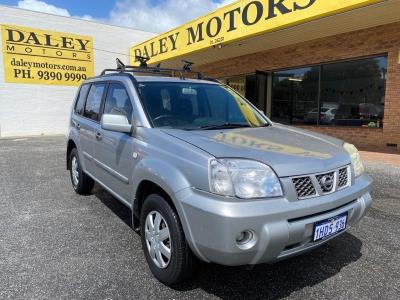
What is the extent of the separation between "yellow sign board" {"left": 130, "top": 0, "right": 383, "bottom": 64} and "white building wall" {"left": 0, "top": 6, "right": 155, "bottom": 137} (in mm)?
6442

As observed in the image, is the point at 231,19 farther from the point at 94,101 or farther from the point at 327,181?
the point at 327,181

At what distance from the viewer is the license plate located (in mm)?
2615

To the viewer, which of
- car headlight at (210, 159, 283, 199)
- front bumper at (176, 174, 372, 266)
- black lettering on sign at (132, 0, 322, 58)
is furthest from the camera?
black lettering on sign at (132, 0, 322, 58)

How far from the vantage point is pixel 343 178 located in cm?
292

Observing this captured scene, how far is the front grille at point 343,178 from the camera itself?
288 cm

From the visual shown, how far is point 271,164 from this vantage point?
2.52 m

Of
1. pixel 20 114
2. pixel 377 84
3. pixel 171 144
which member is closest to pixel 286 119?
pixel 377 84

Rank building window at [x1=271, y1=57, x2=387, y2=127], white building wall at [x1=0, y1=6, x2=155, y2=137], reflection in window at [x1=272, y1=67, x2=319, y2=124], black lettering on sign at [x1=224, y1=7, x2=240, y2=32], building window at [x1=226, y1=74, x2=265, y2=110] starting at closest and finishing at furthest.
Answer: building window at [x1=271, y1=57, x2=387, y2=127] → black lettering on sign at [x1=224, y1=7, x2=240, y2=32] → reflection in window at [x1=272, y1=67, x2=319, y2=124] → building window at [x1=226, y1=74, x2=265, y2=110] → white building wall at [x1=0, y1=6, x2=155, y2=137]

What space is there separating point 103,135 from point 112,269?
1.62 m

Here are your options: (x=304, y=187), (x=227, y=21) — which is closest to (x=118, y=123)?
(x=304, y=187)

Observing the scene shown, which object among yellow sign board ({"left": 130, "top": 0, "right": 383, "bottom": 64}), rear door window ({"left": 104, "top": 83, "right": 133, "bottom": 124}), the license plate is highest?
yellow sign board ({"left": 130, "top": 0, "right": 383, "bottom": 64})

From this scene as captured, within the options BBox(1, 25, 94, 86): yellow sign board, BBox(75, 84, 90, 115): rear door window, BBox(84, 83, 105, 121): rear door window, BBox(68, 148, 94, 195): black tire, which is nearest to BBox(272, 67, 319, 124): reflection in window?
BBox(75, 84, 90, 115): rear door window

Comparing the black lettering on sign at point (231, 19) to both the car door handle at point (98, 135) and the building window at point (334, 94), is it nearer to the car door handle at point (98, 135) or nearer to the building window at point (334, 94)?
the building window at point (334, 94)

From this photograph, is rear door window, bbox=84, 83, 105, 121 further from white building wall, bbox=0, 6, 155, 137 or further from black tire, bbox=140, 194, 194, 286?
white building wall, bbox=0, 6, 155, 137
